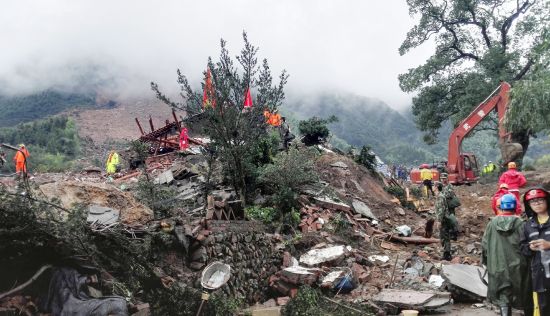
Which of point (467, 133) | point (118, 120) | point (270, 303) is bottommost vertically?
point (270, 303)

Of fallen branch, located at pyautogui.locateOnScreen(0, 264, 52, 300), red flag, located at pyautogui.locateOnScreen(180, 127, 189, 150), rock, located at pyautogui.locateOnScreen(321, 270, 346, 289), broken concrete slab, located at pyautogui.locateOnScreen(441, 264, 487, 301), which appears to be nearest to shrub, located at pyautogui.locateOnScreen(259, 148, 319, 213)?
rock, located at pyautogui.locateOnScreen(321, 270, 346, 289)

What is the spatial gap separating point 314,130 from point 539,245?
11.4 m

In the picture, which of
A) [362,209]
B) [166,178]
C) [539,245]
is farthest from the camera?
[166,178]

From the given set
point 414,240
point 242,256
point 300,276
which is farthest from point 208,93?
point 414,240

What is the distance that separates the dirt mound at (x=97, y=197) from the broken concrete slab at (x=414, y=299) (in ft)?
11.7

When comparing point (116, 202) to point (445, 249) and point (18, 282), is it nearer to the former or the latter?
point (18, 282)

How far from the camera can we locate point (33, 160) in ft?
89.0

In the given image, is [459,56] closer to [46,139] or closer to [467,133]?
[467,133]

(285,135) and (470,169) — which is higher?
(285,135)

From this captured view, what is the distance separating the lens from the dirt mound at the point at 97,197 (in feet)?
21.2

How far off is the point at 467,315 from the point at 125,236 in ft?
14.8

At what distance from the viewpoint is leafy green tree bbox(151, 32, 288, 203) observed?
27.8ft

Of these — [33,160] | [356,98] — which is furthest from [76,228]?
[356,98]

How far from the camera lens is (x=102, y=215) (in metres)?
5.84
